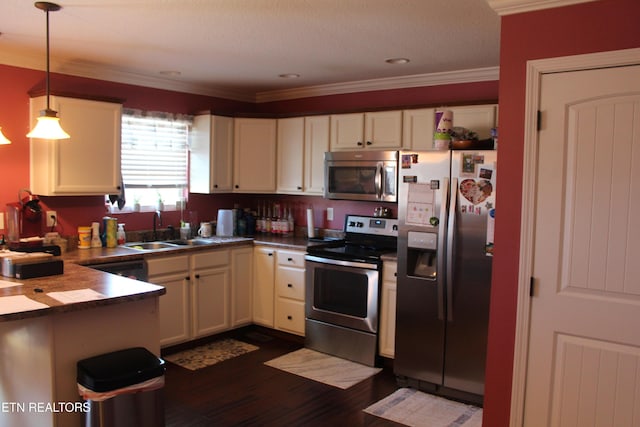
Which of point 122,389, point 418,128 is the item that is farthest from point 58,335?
point 418,128

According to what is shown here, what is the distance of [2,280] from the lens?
2885 millimetres

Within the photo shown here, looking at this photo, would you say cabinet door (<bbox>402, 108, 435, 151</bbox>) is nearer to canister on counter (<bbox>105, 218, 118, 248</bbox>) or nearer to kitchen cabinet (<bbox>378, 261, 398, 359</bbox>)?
kitchen cabinet (<bbox>378, 261, 398, 359</bbox>)

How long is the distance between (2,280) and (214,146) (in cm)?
246

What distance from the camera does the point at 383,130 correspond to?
4.54m

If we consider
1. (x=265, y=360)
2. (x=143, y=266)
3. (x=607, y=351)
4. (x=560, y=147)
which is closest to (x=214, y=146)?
(x=143, y=266)

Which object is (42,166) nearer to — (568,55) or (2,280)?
(2,280)

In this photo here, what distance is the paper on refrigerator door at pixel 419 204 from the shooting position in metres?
3.71

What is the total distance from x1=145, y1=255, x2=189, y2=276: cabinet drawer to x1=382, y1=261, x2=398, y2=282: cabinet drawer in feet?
5.35

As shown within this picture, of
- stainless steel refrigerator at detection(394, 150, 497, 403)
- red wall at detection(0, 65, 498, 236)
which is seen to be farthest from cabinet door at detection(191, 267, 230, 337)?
stainless steel refrigerator at detection(394, 150, 497, 403)

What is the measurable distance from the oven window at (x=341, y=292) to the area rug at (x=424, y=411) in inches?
29.3

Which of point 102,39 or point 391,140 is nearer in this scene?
point 102,39

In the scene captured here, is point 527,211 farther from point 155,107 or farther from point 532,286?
point 155,107

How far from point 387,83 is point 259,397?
2.86 meters

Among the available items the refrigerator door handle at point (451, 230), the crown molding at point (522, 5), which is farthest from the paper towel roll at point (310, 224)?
the crown molding at point (522, 5)
